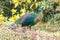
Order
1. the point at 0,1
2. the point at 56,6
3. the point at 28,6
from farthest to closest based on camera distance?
1. the point at 0,1
2. the point at 28,6
3. the point at 56,6

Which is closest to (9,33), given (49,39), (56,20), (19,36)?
(19,36)

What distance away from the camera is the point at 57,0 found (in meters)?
8.34

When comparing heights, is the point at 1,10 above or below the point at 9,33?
below

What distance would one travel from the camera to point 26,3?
948cm

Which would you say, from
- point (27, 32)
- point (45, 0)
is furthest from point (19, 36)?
point (45, 0)

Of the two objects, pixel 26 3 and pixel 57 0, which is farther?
pixel 26 3

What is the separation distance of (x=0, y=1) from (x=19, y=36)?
589 cm

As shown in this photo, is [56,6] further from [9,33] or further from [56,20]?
[9,33]

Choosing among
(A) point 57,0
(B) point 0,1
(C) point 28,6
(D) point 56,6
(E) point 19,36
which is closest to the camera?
(E) point 19,36

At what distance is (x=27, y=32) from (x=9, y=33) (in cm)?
36

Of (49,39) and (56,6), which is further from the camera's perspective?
(56,6)

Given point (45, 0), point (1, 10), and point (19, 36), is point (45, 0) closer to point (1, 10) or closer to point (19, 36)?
point (1, 10)

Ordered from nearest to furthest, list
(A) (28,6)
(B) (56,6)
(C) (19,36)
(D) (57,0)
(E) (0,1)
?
(C) (19,36) < (D) (57,0) < (B) (56,6) < (A) (28,6) < (E) (0,1)

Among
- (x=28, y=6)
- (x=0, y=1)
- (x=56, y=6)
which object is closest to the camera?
(x=56, y=6)
